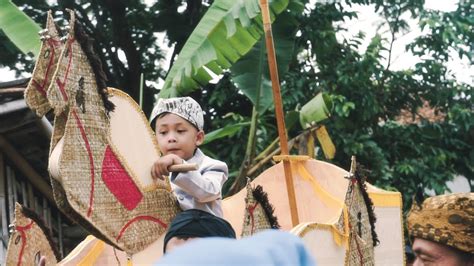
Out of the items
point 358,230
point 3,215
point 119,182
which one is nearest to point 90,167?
point 119,182

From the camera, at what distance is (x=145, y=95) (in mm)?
8508

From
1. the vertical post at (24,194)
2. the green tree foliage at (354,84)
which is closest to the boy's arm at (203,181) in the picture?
the vertical post at (24,194)

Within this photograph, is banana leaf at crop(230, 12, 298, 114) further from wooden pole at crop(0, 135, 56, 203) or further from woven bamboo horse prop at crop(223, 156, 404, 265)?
wooden pole at crop(0, 135, 56, 203)

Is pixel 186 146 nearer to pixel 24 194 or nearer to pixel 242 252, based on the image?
pixel 242 252

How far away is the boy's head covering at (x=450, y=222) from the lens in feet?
7.25

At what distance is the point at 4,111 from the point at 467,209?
117 inches

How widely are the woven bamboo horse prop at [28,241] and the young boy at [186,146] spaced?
0.56 metres

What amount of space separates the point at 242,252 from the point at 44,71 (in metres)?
1.59

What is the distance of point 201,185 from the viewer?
262 cm

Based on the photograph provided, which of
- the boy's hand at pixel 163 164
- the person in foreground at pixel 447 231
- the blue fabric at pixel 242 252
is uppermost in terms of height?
the boy's hand at pixel 163 164

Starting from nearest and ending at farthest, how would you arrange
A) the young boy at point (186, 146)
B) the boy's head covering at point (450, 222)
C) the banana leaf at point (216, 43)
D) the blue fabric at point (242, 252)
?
the blue fabric at point (242, 252) < the boy's head covering at point (450, 222) < the young boy at point (186, 146) < the banana leaf at point (216, 43)

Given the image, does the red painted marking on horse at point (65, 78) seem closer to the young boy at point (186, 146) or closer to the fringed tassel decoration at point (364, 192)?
the young boy at point (186, 146)

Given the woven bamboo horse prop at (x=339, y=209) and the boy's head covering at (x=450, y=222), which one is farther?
the woven bamboo horse prop at (x=339, y=209)

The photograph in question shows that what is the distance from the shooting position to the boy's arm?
2.59 meters
